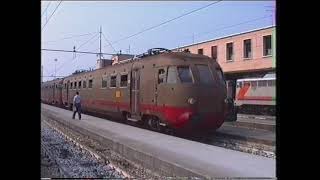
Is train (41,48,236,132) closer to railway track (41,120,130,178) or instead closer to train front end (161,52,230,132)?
train front end (161,52,230,132)

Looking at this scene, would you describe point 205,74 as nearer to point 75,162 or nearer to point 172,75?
point 172,75

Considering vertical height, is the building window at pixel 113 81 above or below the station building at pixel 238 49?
below

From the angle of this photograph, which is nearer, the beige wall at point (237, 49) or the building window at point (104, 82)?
the beige wall at point (237, 49)

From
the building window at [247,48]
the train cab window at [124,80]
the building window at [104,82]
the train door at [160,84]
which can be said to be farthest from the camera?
the building window at [104,82]

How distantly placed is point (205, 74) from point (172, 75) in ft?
3.58

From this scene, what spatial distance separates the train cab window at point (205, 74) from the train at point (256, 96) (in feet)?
54.5

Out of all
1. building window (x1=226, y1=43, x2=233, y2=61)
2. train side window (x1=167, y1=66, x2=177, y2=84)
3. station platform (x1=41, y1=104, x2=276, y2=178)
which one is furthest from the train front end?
building window (x1=226, y1=43, x2=233, y2=61)

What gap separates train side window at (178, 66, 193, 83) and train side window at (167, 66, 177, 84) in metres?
0.20

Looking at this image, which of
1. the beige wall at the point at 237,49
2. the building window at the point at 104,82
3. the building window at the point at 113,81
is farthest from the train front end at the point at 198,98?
the building window at the point at 104,82

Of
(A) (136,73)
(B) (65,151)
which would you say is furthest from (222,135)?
(B) (65,151)

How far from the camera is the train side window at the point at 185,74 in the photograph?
15748mm

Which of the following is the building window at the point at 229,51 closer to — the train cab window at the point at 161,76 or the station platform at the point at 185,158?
the train cab window at the point at 161,76

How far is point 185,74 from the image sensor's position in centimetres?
1591

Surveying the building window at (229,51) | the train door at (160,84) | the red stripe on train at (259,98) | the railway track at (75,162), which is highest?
the building window at (229,51)
